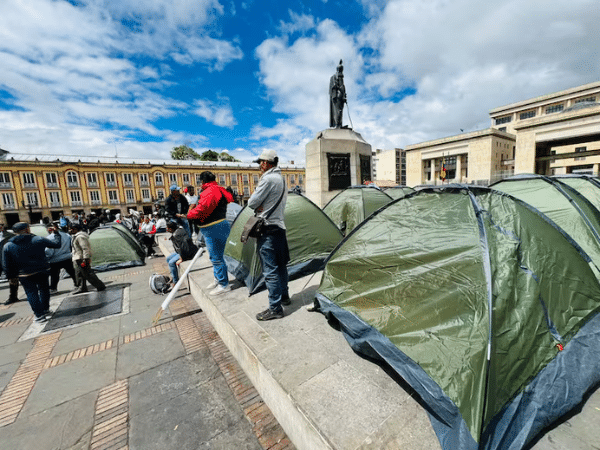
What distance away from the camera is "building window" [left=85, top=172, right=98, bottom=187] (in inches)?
1741

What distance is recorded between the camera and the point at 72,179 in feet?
143

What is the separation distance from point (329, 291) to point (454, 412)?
1.62 m

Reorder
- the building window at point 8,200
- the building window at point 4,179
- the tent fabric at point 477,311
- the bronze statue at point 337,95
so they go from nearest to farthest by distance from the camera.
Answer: the tent fabric at point 477,311 < the bronze statue at point 337,95 < the building window at point 4,179 < the building window at point 8,200

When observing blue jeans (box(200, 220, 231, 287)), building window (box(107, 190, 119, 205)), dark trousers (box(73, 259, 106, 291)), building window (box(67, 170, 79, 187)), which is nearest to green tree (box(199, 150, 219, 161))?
building window (box(107, 190, 119, 205))

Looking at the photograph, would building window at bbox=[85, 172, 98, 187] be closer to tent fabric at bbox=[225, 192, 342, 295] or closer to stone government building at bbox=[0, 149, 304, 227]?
stone government building at bbox=[0, 149, 304, 227]

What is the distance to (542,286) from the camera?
2158mm

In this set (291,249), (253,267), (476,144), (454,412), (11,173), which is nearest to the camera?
(454,412)

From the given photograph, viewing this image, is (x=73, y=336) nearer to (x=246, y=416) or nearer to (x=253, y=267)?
(x=253, y=267)

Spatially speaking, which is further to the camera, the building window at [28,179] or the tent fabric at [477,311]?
the building window at [28,179]

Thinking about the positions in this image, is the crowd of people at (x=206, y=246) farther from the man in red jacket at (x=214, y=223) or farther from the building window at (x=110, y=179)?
the building window at (x=110, y=179)

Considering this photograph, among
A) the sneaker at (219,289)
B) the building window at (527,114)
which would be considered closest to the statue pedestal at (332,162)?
the sneaker at (219,289)

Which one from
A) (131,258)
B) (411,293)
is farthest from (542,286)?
(131,258)

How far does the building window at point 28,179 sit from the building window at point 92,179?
22.7 ft

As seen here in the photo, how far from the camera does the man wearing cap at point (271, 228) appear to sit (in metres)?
3.16
